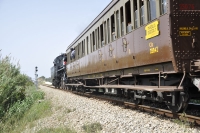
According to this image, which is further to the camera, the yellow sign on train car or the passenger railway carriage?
the yellow sign on train car

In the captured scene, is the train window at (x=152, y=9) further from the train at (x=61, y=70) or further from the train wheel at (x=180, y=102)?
the train at (x=61, y=70)

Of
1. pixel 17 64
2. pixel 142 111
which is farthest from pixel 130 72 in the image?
Result: pixel 17 64

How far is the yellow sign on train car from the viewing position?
5.97 metres

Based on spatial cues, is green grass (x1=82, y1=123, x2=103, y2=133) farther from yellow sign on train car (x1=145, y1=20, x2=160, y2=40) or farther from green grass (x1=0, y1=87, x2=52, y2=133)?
green grass (x1=0, y1=87, x2=52, y2=133)

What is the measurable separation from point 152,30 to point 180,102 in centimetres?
187

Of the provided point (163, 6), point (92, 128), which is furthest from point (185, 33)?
point (92, 128)

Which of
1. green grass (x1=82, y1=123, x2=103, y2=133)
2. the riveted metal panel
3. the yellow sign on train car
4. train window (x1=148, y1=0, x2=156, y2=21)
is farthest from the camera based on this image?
train window (x1=148, y1=0, x2=156, y2=21)

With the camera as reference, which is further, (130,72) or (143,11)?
(130,72)

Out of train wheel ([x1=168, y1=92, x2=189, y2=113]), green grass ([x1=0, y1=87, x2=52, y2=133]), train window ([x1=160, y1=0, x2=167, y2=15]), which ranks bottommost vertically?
green grass ([x1=0, y1=87, x2=52, y2=133])

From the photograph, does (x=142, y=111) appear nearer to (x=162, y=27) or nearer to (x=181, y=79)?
(x=181, y=79)

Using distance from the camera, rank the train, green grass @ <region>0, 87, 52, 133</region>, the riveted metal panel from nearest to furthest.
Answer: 1. the riveted metal panel
2. green grass @ <region>0, 87, 52, 133</region>
3. the train

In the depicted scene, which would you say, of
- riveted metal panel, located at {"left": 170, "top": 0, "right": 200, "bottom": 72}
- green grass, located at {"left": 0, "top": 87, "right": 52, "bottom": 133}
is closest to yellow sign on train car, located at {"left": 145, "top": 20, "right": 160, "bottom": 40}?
riveted metal panel, located at {"left": 170, "top": 0, "right": 200, "bottom": 72}

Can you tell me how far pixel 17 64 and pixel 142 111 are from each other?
9.26 metres

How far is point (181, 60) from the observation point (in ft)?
17.4
